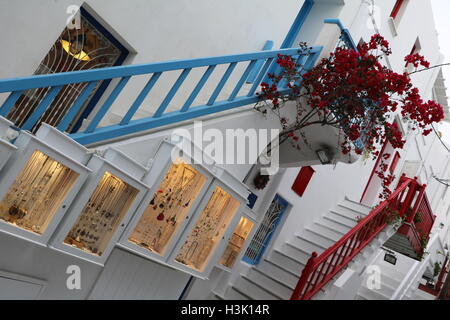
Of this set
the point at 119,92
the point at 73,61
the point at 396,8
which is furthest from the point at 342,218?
the point at 119,92

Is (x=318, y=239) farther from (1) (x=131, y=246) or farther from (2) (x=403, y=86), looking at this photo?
(1) (x=131, y=246)

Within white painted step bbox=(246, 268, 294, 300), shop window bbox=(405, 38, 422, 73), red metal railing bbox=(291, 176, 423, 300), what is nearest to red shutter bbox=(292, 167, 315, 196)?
red metal railing bbox=(291, 176, 423, 300)

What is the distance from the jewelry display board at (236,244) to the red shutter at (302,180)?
2.37 metres

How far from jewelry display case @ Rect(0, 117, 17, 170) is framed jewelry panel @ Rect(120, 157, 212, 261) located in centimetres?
132

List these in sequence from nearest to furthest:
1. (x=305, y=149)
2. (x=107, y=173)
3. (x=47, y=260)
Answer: (x=107, y=173), (x=47, y=260), (x=305, y=149)

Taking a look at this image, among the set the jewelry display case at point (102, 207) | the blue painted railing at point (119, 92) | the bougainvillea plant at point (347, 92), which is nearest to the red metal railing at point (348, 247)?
the bougainvillea plant at point (347, 92)

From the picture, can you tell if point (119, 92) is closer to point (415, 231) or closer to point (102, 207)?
point (102, 207)

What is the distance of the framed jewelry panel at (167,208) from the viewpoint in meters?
3.85

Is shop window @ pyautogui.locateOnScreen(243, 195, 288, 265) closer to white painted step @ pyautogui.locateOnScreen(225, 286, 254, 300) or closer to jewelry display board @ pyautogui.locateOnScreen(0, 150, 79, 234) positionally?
white painted step @ pyautogui.locateOnScreen(225, 286, 254, 300)

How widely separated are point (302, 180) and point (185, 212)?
197 inches

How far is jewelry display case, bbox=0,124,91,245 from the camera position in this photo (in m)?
2.81
